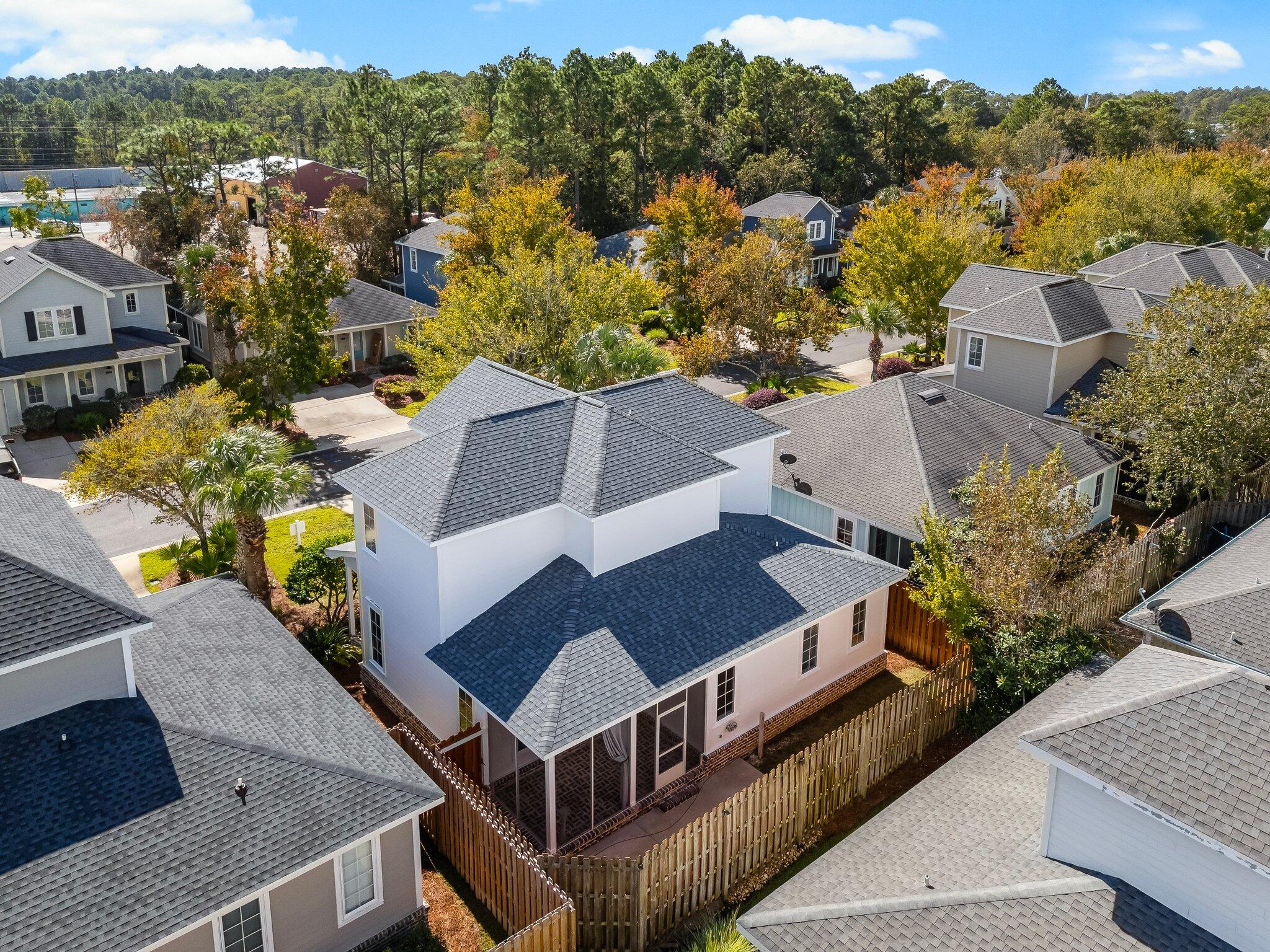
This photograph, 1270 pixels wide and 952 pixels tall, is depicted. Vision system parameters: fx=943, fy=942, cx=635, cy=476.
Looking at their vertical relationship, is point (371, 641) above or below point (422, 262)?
below

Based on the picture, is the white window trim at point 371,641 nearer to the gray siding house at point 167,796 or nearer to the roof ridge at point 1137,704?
the gray siding house at point 167,796

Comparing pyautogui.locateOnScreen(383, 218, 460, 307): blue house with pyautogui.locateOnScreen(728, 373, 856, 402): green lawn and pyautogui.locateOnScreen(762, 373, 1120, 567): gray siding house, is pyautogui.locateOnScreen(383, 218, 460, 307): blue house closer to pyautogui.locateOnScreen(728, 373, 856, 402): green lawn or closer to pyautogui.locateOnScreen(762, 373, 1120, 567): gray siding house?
pyautogui.locateOnScreen(728, 373, 856, 402): green lawn

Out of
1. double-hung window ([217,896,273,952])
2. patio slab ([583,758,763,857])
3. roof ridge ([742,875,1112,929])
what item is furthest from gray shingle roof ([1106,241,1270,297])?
double-hung window ([217,896,273,952])

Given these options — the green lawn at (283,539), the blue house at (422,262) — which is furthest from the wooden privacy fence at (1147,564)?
the blue house at (422,262)

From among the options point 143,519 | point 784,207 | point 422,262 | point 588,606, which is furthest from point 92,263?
point 784,207

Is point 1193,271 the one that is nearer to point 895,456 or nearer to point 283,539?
point 895,456

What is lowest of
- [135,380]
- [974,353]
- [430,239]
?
[135,380]
